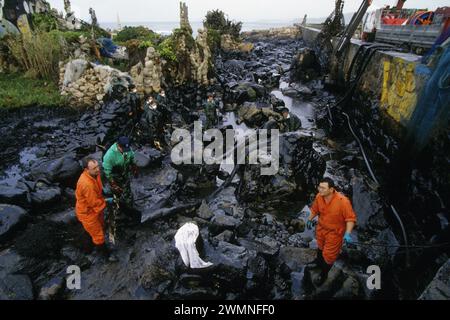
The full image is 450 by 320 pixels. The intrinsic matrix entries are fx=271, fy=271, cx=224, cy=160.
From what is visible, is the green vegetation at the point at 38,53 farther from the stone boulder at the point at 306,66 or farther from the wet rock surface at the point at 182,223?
the stone boulder at the point at 306,66

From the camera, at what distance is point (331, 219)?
356cm

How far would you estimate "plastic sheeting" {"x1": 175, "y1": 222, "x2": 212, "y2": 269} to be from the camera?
3729 mm

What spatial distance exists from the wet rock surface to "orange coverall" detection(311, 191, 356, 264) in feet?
1.93

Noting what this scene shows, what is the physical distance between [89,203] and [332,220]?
3.41 m

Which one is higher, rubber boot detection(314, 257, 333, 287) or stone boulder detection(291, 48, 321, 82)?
stone boulder detection(291, 48, 321, 82)

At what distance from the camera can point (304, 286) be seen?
416cm

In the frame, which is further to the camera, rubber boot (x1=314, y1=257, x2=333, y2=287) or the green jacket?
the green jacket

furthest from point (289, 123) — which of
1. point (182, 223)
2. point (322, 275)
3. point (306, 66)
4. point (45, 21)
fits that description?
point (45, 21)

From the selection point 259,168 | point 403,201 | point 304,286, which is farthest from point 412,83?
point 304,286

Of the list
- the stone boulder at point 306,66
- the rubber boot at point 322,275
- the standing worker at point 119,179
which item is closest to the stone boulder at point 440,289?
the rubber boot at point 322,275

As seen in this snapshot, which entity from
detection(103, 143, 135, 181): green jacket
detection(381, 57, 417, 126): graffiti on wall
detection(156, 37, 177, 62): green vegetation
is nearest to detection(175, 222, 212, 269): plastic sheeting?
detection(103, 143, 135, 181): green jacket

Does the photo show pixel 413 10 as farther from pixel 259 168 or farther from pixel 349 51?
pixel 259 168

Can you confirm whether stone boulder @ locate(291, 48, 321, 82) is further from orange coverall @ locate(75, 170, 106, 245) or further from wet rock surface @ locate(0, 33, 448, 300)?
orange coverall @ locate(75, 170, 106, 245)
